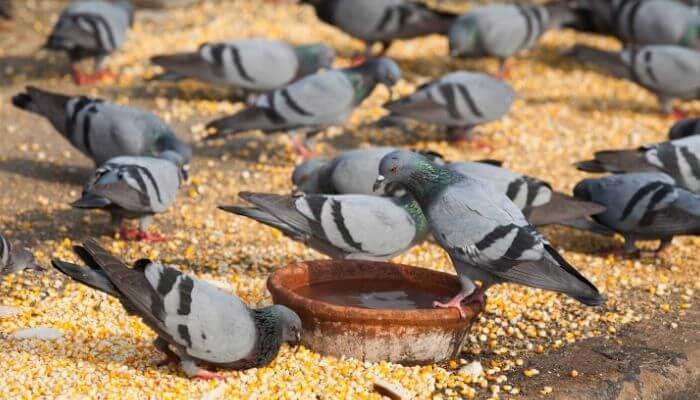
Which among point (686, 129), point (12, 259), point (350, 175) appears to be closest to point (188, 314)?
point (12, 259)

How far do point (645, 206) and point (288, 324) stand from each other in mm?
3409

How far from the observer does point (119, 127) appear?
7953mm

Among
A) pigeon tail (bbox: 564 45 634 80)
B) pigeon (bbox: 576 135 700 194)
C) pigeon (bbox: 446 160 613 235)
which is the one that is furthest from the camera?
pigeon tail (bbox: 564 45 634 80)

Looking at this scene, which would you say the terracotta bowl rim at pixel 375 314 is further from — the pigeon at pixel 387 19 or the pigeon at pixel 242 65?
the pigeon at pixel 387 19

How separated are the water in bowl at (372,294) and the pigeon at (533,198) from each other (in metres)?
1.50

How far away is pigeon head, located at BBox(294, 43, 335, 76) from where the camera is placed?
10.3 meters

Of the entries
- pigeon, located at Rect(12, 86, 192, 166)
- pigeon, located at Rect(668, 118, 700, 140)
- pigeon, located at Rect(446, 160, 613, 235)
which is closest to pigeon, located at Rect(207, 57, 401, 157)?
pigeon, located at Rect(12, 86, 192, 166)

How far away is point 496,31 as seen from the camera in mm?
11297

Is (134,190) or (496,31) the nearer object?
(134,190)

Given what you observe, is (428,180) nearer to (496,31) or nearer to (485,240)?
(485,240)

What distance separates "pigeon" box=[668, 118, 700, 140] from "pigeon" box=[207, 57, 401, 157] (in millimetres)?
2862

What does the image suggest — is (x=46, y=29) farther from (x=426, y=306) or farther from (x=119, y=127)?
(x=426, y=306)

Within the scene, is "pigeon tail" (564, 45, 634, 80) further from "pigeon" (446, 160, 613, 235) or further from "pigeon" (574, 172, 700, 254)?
"pigeon" (446, 160, 613, 235)

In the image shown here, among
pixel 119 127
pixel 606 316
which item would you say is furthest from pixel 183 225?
pixel 606 316
